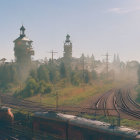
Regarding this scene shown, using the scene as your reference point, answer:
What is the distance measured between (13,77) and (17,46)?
18972 millimetres

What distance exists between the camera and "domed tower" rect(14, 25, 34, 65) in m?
73.0

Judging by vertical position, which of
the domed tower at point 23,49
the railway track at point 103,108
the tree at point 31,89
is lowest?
the railway track at point 103,108

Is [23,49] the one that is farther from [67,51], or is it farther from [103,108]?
[103,108]

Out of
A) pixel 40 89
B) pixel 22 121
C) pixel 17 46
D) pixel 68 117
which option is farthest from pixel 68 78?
pixel 68 117

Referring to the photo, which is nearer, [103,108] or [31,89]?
[103,108]

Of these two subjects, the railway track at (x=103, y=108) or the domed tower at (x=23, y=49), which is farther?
the domed tower at (x=23, y=49)

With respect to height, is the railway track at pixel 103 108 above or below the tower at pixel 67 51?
below

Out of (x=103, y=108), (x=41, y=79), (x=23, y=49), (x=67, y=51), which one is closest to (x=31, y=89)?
(x=41, y=79)

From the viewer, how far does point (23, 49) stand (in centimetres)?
7431

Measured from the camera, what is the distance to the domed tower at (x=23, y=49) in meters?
73.0

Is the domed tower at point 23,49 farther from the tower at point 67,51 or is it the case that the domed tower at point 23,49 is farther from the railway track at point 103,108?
the railway track at point 103,108

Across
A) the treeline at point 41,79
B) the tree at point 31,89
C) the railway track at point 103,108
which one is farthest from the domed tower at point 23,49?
the railway track at point 103,108

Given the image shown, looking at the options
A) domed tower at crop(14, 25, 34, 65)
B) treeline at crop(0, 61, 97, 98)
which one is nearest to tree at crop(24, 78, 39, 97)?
treeline at crop(0, 61, 97, 98)

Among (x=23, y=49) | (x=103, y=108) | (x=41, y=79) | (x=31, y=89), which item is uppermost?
(x=23, y=49)
